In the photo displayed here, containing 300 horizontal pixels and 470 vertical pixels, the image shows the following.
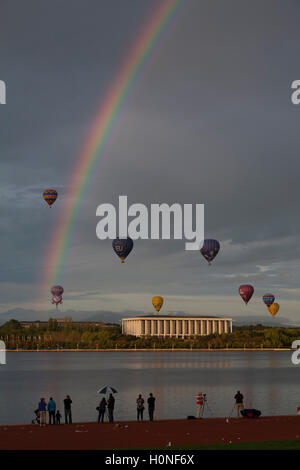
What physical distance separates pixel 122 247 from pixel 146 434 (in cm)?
14574

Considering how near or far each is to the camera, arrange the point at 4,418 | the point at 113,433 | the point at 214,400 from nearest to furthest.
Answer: the point at 113,433 → the point at 4,418 → the point at 214,400

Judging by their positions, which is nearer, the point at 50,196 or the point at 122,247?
the point at 50,196

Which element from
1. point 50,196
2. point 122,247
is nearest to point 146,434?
point 50,196

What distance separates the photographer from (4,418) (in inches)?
2697

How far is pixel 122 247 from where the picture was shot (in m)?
186

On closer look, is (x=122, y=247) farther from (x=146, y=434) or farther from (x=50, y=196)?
(x=146, y=434)

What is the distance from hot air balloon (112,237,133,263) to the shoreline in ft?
449

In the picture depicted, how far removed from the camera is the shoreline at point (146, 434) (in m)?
36.3

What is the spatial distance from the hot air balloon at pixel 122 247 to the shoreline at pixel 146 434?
137 m

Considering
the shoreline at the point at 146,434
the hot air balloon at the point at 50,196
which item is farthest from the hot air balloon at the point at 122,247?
the shoreline at the point at 146,434

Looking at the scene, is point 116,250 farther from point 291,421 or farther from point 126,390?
point 291,421

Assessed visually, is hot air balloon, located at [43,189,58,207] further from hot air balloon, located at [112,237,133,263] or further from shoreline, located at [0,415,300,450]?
shoreline, located at [0,415,300,450]
